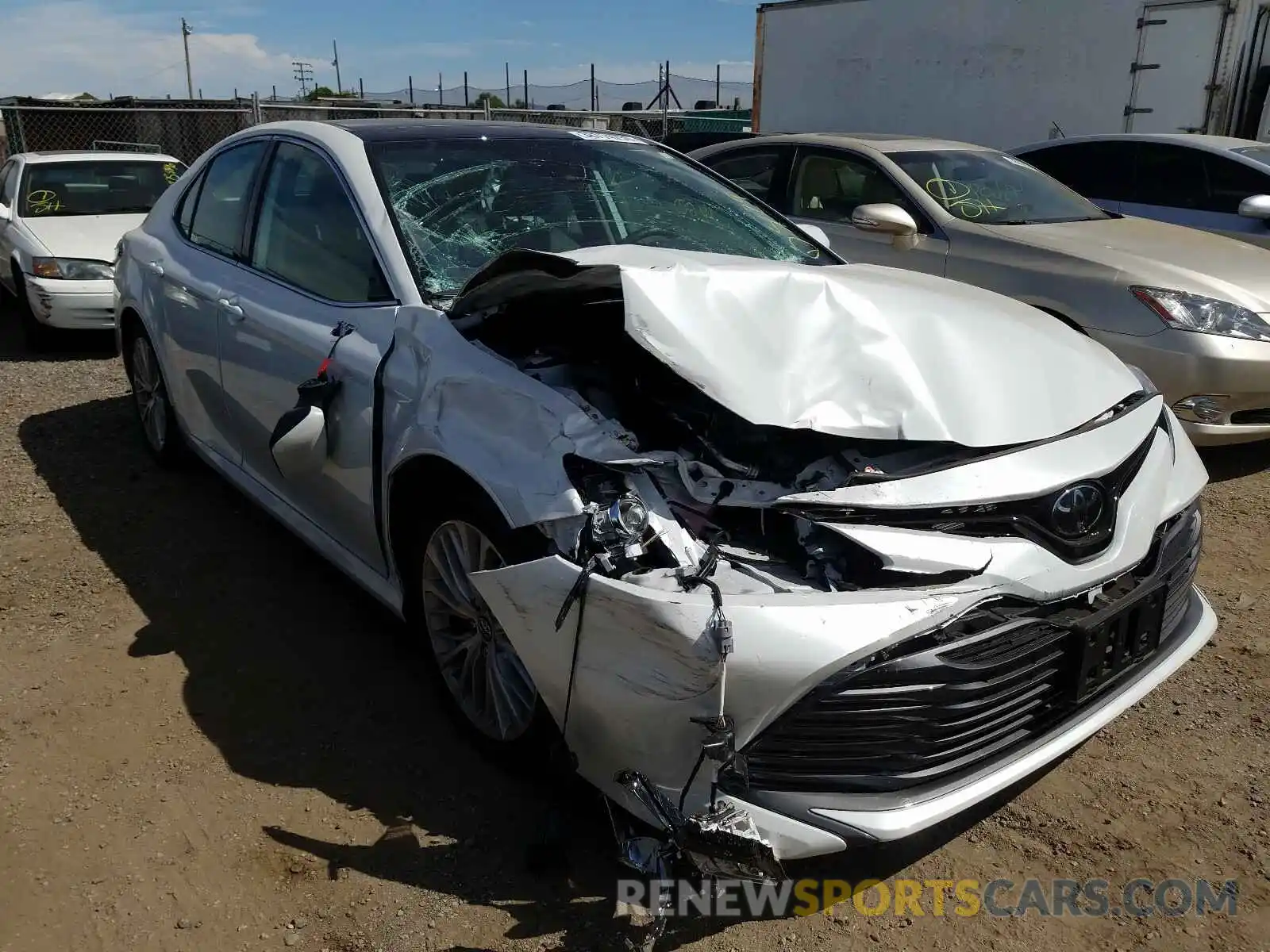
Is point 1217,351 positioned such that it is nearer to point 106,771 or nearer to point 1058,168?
point 1058,168

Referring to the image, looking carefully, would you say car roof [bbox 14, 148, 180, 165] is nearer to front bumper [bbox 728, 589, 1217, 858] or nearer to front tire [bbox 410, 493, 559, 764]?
front tire [bbox 410, 493, 559, 764]

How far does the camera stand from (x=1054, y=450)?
233 centimetres

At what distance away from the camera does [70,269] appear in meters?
7.63

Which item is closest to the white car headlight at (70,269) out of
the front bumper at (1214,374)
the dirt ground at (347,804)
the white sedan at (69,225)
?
the white sedan at (69,225)

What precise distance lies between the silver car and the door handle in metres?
2.64

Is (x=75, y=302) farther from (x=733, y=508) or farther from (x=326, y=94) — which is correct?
(x=326, y=94)

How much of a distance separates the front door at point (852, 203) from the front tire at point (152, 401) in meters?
3.75

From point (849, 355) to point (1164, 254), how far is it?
3.62 metres

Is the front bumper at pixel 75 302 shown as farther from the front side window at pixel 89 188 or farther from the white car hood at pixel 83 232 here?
the front side window at pixel 89 188

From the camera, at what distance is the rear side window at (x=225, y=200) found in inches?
153

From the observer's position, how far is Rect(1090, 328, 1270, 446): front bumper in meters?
4.54

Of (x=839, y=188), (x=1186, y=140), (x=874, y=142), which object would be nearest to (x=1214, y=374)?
(x=839, y=188)

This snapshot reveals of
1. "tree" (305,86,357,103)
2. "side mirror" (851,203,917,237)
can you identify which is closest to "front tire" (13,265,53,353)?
"side mirror" (851,203,917,237)

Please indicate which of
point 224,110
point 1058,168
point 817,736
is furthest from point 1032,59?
point 817,736
